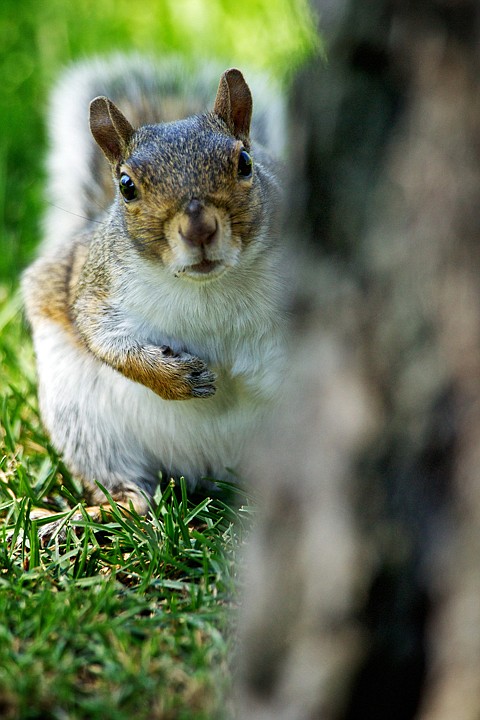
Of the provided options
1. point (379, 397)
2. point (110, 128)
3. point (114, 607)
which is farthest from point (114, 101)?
point (379, 397)

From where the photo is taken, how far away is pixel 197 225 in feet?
5.96

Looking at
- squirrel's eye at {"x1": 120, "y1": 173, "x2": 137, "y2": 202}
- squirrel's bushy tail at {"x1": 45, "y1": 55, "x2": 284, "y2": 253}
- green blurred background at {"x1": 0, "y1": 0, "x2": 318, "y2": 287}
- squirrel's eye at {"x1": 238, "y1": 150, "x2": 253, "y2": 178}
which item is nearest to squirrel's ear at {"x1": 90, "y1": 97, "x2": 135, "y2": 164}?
squirrel's eye at {"x1": 120, "y1": 173, "x2": 137, "y2": 202}

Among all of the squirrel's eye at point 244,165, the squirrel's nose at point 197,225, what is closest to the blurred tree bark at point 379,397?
the squirrel's nose at point 197,225

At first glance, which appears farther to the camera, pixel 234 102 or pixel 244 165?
pixel 234 102

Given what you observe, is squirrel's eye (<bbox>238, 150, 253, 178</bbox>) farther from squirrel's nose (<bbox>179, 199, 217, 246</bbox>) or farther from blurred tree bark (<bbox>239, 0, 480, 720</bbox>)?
blurred tree bark (<bbox>239, 0, 480, 720</bbox>)

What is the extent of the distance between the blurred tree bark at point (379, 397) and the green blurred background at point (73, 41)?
2529mm

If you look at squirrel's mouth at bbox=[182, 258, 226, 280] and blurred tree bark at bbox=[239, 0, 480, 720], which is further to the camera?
squirrel's mouth at bbox=[182, 258, 226, 280]

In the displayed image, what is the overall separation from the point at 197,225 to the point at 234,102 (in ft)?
1.45

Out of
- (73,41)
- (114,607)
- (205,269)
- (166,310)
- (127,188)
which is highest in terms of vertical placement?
(73,41)

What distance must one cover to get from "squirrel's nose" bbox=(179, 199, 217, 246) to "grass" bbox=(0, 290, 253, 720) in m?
0.58

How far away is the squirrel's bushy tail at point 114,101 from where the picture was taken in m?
2.86

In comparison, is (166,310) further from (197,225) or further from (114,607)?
(114,607)

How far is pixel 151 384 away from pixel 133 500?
341 millimetres

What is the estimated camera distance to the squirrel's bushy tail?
2.86 m
